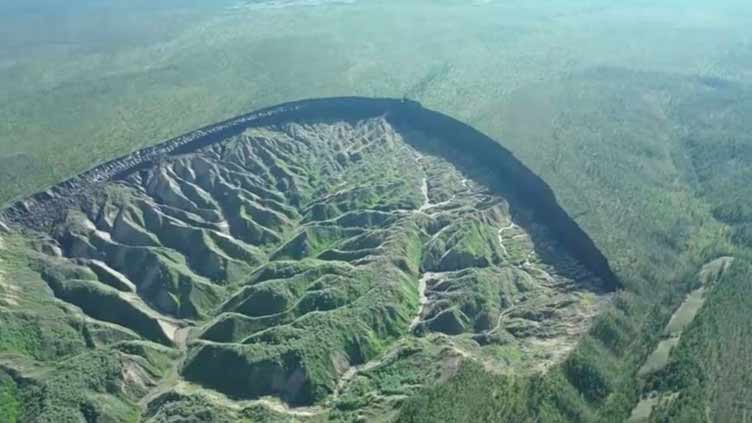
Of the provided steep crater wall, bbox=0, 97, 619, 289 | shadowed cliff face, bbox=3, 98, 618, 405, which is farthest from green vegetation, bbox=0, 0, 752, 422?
steep crater wall, bbox=0, 97, 619, 289

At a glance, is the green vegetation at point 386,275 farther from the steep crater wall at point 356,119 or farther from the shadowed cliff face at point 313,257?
the steep crater wall at point 356,119

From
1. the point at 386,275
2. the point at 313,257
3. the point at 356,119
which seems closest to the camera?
the point at 386,275

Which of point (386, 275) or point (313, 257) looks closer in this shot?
point (386, 275)

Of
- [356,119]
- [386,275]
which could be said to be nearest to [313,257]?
[386,275]

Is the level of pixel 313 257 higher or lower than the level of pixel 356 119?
lower

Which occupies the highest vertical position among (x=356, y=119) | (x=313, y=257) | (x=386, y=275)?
(x=356, y=119)

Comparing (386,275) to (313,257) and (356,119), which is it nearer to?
(313,257)

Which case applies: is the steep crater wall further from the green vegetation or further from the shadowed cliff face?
the green vegetation

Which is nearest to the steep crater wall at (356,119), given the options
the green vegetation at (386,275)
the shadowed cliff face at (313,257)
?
the shadowed cliff face at (313,257)

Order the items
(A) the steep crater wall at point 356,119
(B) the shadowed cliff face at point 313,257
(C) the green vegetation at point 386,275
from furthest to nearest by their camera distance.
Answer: (A) the steep crater wall at point 356,119 → (B) the shadowed cliff face at point 313,257 → (C) the green vegetation at point 386,275

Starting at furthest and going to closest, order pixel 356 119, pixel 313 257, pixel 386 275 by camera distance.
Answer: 1. pixel 356 119
2. pixel 313 257
3. pixel 386 275
